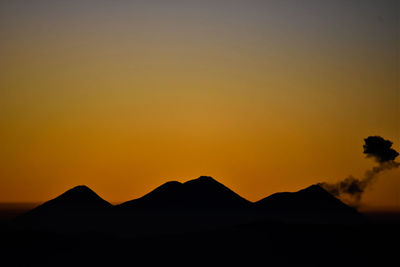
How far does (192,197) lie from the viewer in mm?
122688

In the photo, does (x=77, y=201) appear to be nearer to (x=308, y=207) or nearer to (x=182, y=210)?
(x=182, y=210)

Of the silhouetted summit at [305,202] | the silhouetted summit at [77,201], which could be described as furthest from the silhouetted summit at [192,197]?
the silhouetted summit at [77,201]

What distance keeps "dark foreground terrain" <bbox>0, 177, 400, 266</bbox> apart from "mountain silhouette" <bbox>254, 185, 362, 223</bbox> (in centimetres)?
22

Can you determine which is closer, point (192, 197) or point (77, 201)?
point (192, 197)

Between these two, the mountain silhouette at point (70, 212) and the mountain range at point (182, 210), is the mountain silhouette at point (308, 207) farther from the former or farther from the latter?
the mountain silhouette at point (70, 212)

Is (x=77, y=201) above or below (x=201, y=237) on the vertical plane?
above

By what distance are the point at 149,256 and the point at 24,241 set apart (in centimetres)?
2215

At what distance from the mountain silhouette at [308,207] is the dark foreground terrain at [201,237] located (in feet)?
0.71

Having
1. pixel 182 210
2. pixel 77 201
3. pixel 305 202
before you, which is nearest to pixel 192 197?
pixel 182 210

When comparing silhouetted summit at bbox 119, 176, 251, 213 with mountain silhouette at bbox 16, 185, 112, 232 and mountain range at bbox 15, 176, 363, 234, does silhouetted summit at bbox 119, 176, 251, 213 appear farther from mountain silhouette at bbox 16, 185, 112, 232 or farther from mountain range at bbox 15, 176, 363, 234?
mountain silhouette at bbox 16, 185, 112, 232

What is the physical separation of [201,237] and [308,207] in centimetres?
4144

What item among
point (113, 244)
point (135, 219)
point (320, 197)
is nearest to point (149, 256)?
point (113, 244)

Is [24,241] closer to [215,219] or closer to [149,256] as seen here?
[149,256]

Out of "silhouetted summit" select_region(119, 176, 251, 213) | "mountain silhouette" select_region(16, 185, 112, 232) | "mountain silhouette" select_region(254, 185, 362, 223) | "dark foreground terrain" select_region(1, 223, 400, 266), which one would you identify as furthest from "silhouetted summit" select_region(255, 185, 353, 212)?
"mountain silhouette" select_region(16, 185, 112, 232)
